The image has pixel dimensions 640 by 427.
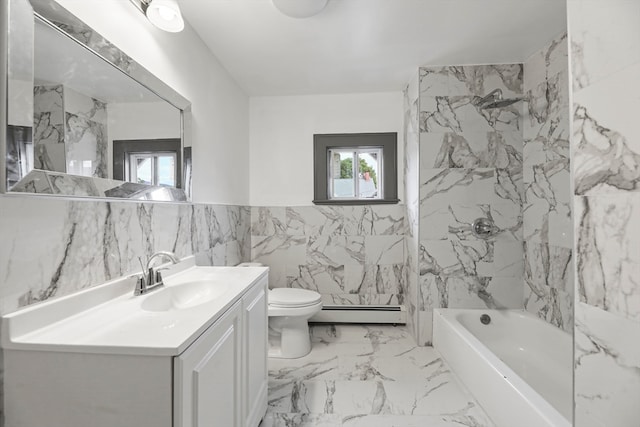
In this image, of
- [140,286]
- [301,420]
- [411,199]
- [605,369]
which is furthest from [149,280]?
[411,199]

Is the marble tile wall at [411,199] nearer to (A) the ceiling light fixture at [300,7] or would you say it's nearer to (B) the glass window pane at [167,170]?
(A) the ceiling light fixture at [300,7]

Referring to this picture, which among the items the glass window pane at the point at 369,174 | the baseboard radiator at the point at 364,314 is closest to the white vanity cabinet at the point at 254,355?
the baseboard radiator at the point at 364,314

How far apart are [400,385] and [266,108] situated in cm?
275

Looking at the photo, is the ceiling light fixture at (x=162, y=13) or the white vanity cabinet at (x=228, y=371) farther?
the ceiling light fixture at (x=162, y=13)

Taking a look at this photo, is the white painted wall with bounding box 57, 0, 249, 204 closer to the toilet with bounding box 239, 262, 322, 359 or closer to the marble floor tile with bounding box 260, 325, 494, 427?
the toilet with bounding box 239, 262, 322, 359

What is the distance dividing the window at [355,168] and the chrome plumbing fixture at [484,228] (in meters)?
0.78

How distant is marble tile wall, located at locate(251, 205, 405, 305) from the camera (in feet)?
9.50

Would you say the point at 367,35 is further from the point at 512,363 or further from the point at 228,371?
the point at 512,363

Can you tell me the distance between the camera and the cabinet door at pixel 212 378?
731mm

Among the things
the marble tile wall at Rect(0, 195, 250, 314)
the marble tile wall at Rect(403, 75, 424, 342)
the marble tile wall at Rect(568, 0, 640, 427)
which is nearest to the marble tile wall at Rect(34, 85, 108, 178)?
the marble tile wall at Rect(0, 195, 250, 314)

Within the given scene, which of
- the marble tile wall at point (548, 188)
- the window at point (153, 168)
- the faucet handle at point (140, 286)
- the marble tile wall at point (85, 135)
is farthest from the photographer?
the marble tile wall at point (548, 188)

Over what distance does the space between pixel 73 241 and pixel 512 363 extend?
272cm

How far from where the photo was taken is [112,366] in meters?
0.72

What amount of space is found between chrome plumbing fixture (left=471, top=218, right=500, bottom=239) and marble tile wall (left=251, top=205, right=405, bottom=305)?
705mm
